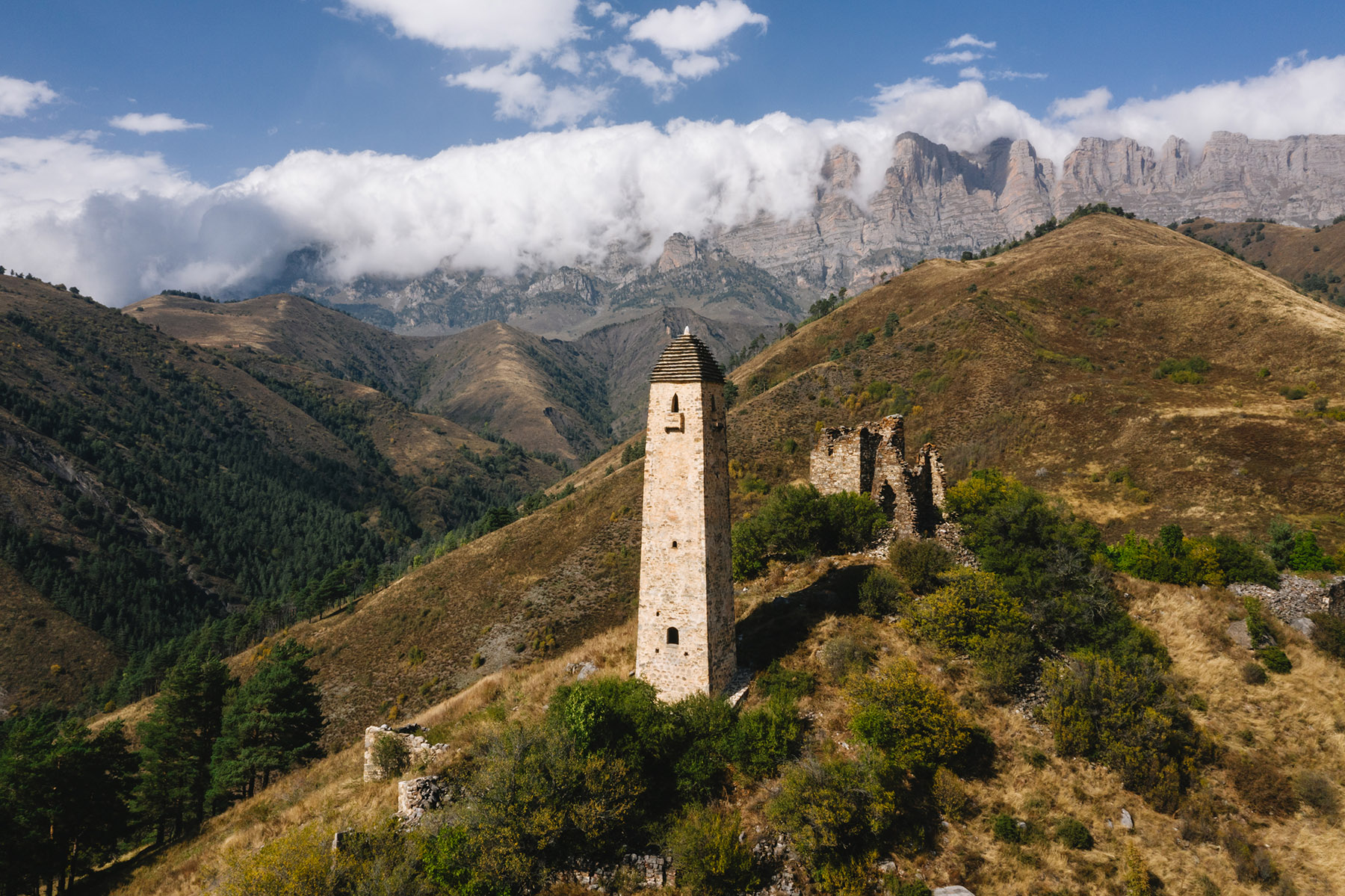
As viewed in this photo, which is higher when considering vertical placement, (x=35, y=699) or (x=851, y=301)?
(x=851, y=301)

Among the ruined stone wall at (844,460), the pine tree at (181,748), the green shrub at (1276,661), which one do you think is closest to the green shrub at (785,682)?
the ruined stone wall at (844,460)

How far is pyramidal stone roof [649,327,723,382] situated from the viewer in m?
19.0

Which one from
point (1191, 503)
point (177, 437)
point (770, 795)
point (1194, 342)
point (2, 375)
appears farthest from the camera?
point (177, 437)

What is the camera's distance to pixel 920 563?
2552cm

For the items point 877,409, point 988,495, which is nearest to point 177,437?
point 877,409

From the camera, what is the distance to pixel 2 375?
6422 inches

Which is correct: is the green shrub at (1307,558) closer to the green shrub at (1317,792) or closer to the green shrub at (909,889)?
the green shrub at (1317,792)

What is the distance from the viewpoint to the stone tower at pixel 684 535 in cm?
1875

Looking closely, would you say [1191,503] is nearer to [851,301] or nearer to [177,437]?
[851,301]

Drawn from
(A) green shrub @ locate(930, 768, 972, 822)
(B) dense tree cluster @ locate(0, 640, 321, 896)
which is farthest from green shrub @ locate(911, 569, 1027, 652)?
(B) dense tree cluster @ locate(0, 640, 321, 896)

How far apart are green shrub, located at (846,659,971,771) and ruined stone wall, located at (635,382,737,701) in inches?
169

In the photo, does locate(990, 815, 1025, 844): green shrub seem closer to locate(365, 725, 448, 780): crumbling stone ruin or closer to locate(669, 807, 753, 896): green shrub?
locate(669, 807, 753, 896): green shrub

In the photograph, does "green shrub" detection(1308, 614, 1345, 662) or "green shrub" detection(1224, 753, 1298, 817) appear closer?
"green shrub" detection(1224, 753, 1298, 817)

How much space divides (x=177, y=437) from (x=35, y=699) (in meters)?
117
